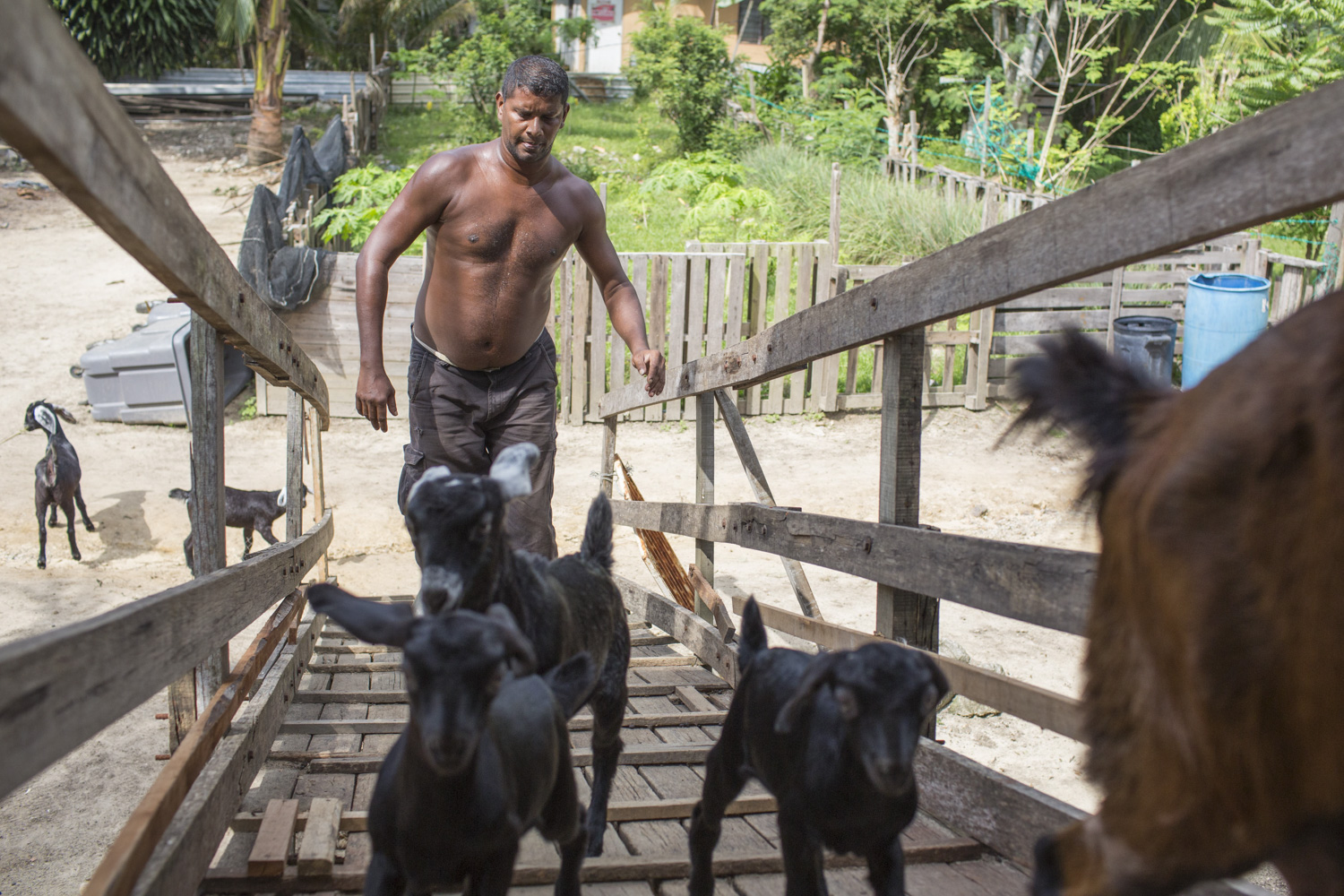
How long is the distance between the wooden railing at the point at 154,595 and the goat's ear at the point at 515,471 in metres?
0.71

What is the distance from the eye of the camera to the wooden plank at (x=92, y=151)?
1364 millimetres

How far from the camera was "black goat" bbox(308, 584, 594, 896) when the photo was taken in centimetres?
186

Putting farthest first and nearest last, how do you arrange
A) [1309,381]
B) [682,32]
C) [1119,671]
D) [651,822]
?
1. [682,32]
2. [651,822]
3. [1119,671]
4. [1309,381]

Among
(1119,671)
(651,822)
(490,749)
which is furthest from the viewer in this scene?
(651,822)

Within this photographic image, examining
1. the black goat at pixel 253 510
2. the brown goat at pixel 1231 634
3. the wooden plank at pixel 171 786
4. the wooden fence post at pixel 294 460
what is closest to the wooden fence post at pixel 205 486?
the wooden plank at pixel 171 786

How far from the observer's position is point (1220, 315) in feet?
37.5

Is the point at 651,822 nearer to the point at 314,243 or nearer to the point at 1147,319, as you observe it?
the point at 1147,319

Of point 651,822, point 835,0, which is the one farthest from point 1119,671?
point 835,0

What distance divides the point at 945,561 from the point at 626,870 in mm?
1121

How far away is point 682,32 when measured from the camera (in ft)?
69.2

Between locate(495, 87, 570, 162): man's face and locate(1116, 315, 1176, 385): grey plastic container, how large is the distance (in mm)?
9084

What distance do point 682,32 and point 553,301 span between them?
11.5m

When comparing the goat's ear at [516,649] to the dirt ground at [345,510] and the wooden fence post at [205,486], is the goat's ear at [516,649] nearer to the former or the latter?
the wooden fence post at [205,486]

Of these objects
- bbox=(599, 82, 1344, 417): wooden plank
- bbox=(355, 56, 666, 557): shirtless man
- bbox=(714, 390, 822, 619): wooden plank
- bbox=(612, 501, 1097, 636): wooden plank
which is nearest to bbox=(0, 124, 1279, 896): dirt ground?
bbox=(714, 390, 822, 619): wooden plank
